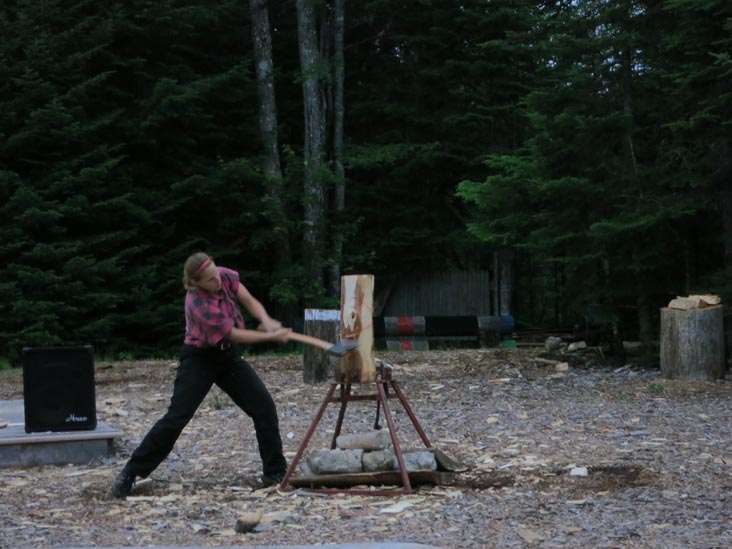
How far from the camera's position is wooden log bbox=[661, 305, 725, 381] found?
12078mm

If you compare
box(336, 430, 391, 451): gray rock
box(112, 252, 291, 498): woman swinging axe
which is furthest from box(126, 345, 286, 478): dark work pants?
box(336, 430, 391, 451): gray rock

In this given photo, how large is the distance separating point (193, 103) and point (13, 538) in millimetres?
16077

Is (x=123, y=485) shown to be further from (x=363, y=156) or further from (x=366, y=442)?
(x=363, y=156)

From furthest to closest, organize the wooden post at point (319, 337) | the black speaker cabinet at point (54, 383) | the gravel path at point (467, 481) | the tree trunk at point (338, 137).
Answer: the tree trunk at point (338, 137), the wooden post at point (319, 337), the black speaker cabinet at point (54, 383), the gravel path at point (467, 481)

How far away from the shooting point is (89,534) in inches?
223

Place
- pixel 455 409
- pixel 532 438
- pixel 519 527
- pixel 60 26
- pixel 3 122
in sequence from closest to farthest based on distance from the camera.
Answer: pixel 519 527 < pixel 532 438 < pixel 455 409 < pixel 3 122 < pixel 60 26

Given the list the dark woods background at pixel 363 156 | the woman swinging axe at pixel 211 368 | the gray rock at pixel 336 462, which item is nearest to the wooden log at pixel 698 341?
the dark woods background at pixel 363 156

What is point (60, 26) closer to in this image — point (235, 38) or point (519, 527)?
point (235, 38)

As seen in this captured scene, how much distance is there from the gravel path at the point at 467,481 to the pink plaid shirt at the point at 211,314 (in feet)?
3.51

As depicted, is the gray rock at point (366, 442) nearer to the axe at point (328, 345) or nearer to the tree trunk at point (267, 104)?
the axe at point (328, 345)

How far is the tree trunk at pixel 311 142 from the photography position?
71.2ft

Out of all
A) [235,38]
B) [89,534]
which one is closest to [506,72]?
[235,38]

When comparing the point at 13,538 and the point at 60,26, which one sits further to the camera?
the point at 60,26

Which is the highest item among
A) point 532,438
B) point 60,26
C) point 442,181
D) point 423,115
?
point 60,26
